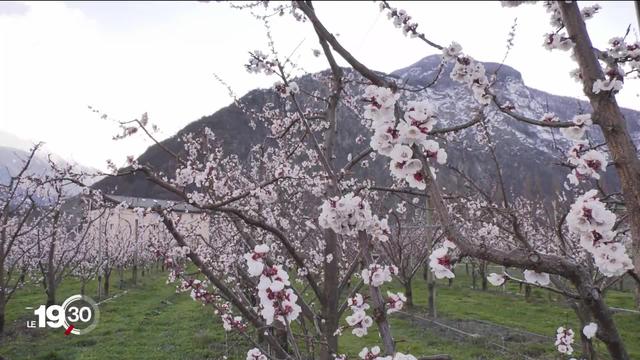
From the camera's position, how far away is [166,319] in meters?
16.3

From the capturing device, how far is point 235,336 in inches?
504

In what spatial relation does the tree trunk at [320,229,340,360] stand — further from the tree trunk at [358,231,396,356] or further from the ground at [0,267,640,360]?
the ground at [0,267,640,360]

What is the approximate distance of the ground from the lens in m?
11.6

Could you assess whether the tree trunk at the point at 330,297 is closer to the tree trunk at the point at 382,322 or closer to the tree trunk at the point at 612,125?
the tree trunk at the point at 382,322

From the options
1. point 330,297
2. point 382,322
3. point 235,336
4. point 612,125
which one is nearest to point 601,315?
point 612,125

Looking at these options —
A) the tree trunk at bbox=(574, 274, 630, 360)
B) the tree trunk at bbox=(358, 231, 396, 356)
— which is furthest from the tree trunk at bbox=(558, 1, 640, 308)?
the tree trunk at bbox=(358, 231, 396, 356)

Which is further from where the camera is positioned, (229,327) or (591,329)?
(229,327)

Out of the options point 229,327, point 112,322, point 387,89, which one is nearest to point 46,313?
point 112,322

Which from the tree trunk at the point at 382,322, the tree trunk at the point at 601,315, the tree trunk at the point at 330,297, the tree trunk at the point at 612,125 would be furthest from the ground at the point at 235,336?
the tree trunk at the point at 612,125

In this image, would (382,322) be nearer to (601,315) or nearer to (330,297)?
(601,315)

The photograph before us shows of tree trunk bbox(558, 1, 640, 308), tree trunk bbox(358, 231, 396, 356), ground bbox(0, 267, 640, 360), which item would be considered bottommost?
ground bbox(0, 267, 640, 360)

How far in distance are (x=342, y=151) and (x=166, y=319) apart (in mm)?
88682

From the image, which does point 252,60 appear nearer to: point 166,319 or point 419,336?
point 419,336

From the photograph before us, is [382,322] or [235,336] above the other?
[382,322]
